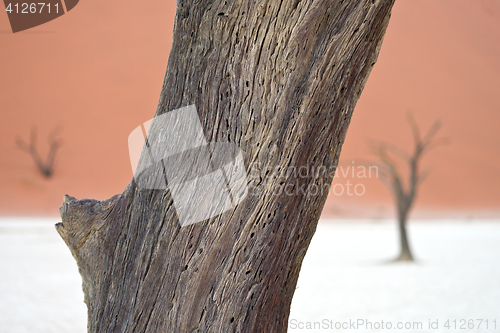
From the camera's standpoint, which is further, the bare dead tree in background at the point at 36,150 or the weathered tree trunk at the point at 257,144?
the bare dead tree in background at the point at 36,150

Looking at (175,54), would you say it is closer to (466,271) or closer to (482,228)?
(466,271)

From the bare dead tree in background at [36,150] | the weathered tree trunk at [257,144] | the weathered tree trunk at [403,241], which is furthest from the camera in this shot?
the bare dead tree in background at [36,150]

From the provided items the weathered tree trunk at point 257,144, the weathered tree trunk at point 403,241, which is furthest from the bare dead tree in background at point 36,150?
the weathered tree trunk at point 257,144

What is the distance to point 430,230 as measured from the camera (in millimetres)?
10250

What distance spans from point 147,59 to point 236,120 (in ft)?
44.4

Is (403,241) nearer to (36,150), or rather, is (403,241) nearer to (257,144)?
(257,144)

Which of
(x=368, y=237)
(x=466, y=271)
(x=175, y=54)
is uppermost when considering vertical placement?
(x=368, y=237)

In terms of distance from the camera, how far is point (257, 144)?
1.04 m

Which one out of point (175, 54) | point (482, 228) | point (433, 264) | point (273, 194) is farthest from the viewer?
point (482, 228)

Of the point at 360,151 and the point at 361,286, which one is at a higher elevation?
the point at 360,151

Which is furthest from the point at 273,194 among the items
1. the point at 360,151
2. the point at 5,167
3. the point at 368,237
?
the point at 5,167

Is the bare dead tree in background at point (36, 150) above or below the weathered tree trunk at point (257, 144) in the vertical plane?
above

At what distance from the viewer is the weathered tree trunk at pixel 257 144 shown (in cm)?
104

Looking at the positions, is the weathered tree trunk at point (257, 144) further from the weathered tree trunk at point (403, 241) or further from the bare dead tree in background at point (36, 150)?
the bare dead tree in background at point (36, 150)
